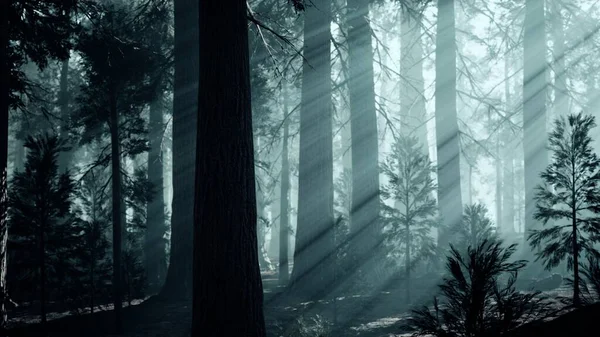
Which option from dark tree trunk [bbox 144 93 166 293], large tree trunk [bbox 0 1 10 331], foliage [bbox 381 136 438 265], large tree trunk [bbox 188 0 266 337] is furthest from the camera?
dark tree trunk [bbox 144 93 166 293]

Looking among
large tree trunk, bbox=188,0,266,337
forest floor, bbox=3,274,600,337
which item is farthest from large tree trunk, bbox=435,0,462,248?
large tree trunk, bbox=188,0,266,337

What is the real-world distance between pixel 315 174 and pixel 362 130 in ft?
11.3

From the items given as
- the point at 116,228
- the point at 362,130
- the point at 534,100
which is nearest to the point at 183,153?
the point at 116,228

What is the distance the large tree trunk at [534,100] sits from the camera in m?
20.2

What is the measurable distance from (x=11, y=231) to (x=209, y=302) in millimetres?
7454

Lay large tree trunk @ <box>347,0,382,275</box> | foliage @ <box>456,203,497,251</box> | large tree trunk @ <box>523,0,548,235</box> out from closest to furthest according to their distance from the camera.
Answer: foliage @ <box>456,203,497,251</box> → large tree trunk @ <box>347,0,382,275</box> → large tree trunk @ <box>523,0,548,235</box>

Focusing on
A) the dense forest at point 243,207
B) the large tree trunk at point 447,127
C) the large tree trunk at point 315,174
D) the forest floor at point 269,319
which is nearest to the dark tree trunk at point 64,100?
the dense forest at point 243,207

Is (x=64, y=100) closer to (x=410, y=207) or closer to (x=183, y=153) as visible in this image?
(x=183, y=153)

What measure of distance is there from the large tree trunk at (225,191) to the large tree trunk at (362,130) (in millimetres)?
8751

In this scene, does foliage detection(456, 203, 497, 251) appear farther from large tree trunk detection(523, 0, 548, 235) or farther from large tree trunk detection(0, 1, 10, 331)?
large tree trunk detection(0, 1, 10, 331)

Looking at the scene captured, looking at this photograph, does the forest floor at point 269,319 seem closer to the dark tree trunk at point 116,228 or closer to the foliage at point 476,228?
the dark tree trunk at point 116,228

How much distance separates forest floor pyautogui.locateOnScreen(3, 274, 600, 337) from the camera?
11.4m

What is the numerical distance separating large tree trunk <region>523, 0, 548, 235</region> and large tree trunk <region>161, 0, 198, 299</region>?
1397 cm

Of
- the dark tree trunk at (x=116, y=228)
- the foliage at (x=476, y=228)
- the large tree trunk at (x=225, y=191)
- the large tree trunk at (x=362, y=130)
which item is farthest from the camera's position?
the large tree trunk at (x=362, y=130)
